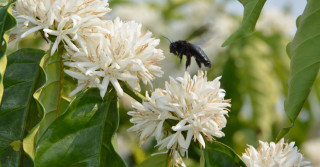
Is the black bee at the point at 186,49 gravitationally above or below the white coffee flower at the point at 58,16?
below

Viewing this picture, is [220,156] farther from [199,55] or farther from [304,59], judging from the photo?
[199,55]

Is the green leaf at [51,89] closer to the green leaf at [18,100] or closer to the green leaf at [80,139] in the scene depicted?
the green leaf at [18,100]

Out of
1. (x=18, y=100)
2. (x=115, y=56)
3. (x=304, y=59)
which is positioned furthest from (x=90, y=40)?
(x=304, y=59)

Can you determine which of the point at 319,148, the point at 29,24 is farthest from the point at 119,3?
the point at 29,24

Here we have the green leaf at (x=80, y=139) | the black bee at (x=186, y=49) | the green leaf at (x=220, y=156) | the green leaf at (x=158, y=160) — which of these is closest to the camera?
the green leaf at (x=80, y=139)

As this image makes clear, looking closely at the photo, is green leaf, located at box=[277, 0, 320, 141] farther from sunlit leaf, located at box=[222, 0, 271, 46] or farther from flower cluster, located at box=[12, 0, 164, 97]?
flower cluster, located at box=[12, 0, 164, 97]

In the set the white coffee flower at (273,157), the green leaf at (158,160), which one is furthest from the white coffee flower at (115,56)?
the white coffee flower at (273,157)

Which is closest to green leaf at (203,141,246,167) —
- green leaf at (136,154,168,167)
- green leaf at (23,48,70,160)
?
green leaf at (136,154,168,167)

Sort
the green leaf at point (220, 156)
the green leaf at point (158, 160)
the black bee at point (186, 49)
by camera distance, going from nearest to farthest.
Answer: the green leaf at point (220, 156), the green leaf at point (158, 160), the black bee at point (186, 49)
